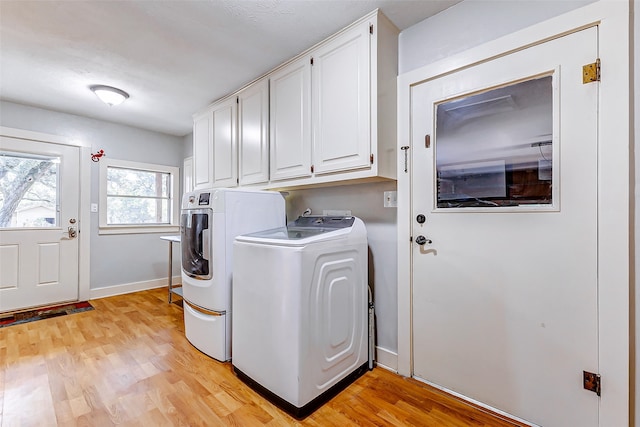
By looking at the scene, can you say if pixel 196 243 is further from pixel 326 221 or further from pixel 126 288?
pixel 126 288

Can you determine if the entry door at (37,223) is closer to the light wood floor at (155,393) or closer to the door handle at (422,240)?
the light wood floor at (155,393)

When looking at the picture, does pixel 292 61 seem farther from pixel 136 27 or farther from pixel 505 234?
pixel 505 234

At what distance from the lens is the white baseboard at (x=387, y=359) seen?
75.6 inches

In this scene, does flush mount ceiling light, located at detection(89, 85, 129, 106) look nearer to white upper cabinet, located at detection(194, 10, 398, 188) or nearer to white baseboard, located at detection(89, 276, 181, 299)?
white upper cabinet, located at detection(194, 10, 398, 188)

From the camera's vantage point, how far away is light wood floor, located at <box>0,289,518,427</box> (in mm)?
1464

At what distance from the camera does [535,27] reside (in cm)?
139

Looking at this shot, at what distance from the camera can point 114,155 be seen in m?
3.73

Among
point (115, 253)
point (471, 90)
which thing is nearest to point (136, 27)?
point (471, 90)

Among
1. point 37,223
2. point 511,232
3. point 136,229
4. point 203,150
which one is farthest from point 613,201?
point 37,223

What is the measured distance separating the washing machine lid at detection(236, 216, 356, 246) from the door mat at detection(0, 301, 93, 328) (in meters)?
2.63

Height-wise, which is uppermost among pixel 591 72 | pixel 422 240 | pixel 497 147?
pixel 591 72

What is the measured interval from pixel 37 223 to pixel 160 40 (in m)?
2.70

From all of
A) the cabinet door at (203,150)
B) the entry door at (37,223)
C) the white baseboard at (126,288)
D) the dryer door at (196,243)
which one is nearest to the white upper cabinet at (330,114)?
the dryer door at (196,243)

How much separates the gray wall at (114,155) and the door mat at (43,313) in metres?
0.33
